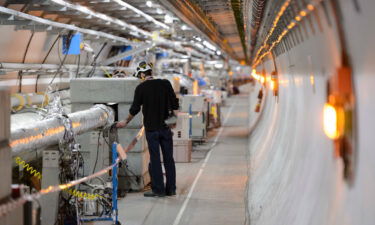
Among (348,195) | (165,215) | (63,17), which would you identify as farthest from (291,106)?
(63,17)

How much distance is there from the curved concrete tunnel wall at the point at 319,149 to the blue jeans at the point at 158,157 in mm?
1551

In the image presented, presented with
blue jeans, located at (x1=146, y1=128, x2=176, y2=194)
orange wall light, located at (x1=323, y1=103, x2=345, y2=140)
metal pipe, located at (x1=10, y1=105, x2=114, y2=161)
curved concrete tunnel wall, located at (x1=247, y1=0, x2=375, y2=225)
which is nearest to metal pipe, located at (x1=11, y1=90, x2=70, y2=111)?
metal pipe, located at (x1=10, y1=105, x2=114, y2=161)

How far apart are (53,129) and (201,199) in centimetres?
326

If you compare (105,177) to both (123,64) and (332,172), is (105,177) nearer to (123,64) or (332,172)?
(332,172)

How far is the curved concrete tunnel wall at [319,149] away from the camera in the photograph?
304cm

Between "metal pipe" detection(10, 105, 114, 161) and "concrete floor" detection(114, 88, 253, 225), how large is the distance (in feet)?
3.83

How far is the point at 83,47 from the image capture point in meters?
13.2

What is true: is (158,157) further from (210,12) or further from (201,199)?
(210,12)

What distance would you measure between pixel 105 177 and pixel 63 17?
637 cm

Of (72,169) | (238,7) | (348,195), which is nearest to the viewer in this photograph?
(348,195)

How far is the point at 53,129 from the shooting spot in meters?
6.27

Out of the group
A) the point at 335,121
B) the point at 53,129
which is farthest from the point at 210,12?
the point at 335,121

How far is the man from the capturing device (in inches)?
344

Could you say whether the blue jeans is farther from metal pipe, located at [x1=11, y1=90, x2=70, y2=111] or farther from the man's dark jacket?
metal pipe, located at [x1=11, y1=90, x2=70, y2=111]
